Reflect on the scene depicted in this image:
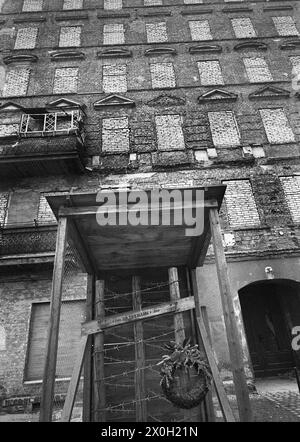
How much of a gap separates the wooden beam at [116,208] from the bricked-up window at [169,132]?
803cm

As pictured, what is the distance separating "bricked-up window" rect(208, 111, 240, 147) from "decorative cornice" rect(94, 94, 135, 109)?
11.2ft

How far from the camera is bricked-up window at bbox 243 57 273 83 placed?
14.8 metres

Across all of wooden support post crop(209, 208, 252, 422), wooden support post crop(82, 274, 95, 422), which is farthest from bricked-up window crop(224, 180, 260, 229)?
wooden support post crop(209, 208, 252, 422)

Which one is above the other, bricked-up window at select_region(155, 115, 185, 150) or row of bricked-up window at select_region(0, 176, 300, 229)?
bricked-up window at select_region(155, 115, 185, 150)

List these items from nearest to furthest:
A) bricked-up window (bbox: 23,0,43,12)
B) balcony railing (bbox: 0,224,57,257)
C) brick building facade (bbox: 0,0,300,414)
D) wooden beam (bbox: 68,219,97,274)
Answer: wooden beam (bbox: 68,219,97,274) → brick building facade (bbox: 0,0,300,414) → balcony railing (bbox: 0,224,57,257) → bricked-up window (bbox: 23,0,43,12)

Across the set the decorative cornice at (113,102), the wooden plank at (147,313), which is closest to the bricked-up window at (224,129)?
the decorative cornice at (113,102)

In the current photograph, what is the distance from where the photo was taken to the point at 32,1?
18.1 m

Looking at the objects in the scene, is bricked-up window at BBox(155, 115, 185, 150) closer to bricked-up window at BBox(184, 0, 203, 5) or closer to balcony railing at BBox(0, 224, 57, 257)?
balcony railing at BBox(0, 224, 57, 257)

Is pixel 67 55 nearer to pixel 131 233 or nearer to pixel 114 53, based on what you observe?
pixel 114 53

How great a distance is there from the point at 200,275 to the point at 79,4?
16298 mm

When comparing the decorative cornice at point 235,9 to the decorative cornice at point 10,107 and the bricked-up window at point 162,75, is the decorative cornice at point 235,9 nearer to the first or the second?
the bricked-up window at point 162,75

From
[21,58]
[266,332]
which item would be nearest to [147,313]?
[266,332]
